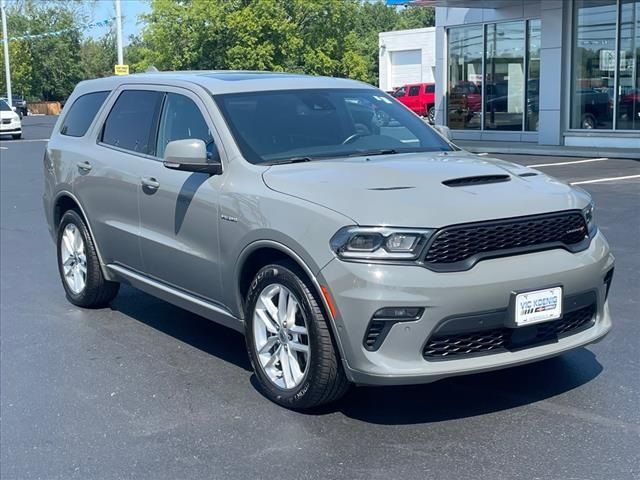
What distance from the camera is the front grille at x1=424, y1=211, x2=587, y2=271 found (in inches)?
163

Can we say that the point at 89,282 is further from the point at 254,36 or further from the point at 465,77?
the point at 254,36

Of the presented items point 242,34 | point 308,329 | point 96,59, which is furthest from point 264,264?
point 96,59

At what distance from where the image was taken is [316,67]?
43781 mm

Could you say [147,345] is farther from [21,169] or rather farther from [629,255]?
[21,169]

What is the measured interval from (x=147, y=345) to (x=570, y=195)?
122 inches

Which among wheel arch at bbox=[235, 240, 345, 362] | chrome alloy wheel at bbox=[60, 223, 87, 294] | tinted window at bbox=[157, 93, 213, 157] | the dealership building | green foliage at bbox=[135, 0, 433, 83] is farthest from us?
green foliage at bbox=[135, 0, 433, 83]

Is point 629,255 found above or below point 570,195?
Result: below

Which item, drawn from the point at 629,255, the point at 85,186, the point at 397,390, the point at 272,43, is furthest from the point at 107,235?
the point at 272,43

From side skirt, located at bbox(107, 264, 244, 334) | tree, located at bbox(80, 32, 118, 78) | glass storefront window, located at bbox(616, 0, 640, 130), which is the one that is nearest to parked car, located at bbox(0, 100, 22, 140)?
glass storefront window, located at bbox(616, 0, 640, 130)

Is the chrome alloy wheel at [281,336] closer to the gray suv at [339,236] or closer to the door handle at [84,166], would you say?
the gray suv at [339,236]

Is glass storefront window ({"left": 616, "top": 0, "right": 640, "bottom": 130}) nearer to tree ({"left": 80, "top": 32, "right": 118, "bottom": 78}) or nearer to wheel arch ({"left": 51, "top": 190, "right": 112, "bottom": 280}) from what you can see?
wheel arch ({"left": 51, "top": 190, "right": 112, "bottom": 280})

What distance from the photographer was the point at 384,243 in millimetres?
→ 4152

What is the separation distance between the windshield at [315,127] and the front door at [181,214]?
0.25m

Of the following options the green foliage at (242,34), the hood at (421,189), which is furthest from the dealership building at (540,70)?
the hood at (421,189)
